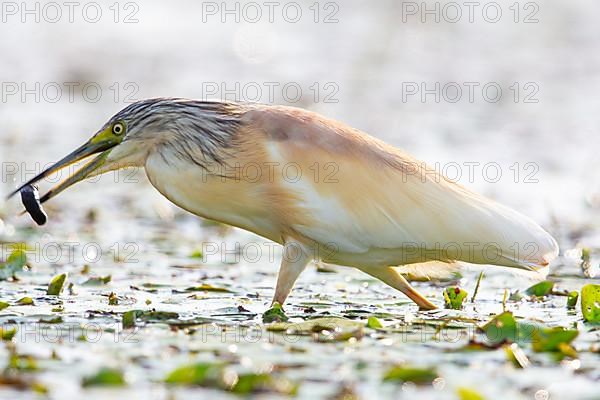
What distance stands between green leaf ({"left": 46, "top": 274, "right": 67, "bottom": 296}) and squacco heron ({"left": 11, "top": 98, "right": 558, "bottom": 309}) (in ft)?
1.83

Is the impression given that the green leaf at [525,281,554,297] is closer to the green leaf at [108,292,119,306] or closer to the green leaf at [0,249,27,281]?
the green leaf at [108,292,119,306]

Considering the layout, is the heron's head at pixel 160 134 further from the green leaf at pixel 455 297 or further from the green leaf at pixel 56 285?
the green leaf at pixel 455 297

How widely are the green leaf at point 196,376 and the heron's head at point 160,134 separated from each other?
1860 millimetres

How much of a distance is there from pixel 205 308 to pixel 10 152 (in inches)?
219

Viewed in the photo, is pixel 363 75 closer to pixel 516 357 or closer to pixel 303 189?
pixel 303 189

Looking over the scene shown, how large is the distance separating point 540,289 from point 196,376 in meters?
2.94

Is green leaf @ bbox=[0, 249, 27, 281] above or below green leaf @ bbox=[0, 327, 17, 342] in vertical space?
above

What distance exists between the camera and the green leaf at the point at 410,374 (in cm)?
487

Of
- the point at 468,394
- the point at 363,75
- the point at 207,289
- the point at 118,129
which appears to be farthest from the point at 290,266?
the point at 363,75

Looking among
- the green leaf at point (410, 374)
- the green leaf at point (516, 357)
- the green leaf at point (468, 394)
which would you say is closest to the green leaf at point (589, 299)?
the green leaf at point (516, 357)

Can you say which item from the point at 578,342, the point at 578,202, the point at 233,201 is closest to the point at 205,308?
the point at 233,201

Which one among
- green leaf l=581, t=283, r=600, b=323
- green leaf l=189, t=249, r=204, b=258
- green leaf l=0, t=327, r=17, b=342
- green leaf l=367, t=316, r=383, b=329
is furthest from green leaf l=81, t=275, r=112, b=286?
green leaf l=581, t=283, r=600, b=323

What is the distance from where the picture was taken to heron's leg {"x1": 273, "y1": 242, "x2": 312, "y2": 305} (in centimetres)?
649

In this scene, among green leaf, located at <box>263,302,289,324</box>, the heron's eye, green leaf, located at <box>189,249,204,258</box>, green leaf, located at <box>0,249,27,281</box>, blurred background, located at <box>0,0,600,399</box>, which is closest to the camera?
green leaf, located at <box>263,302,289,324</box>
